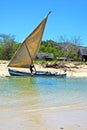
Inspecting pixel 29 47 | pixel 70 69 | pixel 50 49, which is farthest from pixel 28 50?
pixel 50 49

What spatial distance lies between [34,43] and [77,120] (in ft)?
85.2

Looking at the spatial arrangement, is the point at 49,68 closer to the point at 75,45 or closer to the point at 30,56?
the point at 30,56

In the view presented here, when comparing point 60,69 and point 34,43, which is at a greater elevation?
point 34,43

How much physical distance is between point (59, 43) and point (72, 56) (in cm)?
1191

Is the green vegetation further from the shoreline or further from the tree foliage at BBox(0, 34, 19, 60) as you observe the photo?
the shoreline

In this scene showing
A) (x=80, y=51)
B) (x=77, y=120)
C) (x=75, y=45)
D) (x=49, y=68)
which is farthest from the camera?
(x=75, y=45)

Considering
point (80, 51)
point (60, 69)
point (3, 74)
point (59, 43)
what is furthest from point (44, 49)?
point (3, 74)

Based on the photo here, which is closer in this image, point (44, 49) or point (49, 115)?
point (49, 115)

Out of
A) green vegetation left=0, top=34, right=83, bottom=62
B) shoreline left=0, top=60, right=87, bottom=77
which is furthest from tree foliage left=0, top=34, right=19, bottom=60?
shoreline left=0, top=60, right=87, bottom=77

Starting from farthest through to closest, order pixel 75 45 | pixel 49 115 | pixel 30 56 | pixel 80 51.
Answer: pixel 75 45 → pixel 80 51 → pixel 30 56 → pixel 49 115

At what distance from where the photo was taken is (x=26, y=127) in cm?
768

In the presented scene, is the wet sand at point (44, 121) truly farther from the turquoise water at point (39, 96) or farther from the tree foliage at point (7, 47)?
the tree foliage at point (7, 47)

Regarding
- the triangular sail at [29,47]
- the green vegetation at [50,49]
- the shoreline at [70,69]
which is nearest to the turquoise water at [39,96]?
the triangular sail at [29,47]

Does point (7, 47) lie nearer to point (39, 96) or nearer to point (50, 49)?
point (50, 49)
